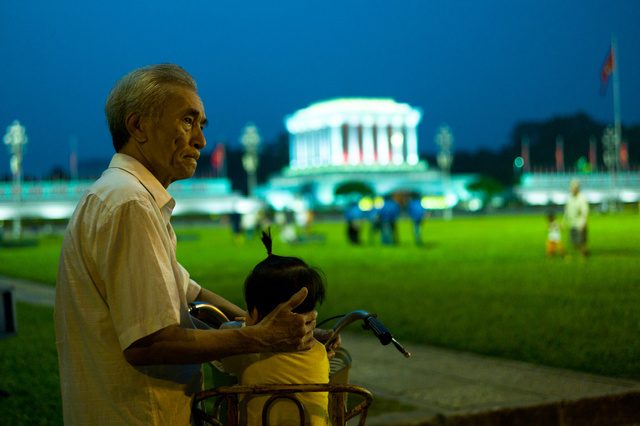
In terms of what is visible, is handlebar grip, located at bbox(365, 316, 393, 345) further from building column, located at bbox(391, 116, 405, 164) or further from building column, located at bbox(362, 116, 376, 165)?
building column, located at bbox(391, 116, 405, 164)

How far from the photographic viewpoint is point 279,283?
2289 mm

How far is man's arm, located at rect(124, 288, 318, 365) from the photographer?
2037mm

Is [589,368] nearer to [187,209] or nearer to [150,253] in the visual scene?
[150,253]

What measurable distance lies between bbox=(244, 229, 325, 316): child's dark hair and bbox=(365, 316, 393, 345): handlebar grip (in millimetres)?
211

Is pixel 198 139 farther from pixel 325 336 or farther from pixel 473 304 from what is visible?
pixel 473 304

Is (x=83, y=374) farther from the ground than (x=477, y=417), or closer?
farther from the ground

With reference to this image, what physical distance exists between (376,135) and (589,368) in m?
95.2

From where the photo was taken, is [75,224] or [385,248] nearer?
[75,224]

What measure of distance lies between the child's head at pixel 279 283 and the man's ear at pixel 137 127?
0.54 metres

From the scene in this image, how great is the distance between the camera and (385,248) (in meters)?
22.5

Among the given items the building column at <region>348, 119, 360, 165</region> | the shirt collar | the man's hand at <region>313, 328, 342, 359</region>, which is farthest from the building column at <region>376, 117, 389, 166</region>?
the shirt collar

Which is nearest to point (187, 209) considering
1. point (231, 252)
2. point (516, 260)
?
point (231, 252)

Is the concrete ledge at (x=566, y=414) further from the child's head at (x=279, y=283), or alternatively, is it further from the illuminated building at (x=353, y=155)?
the illuminated building at (x=353, y=155)

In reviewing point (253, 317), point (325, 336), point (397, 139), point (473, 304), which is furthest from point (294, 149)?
point (253, 317)
